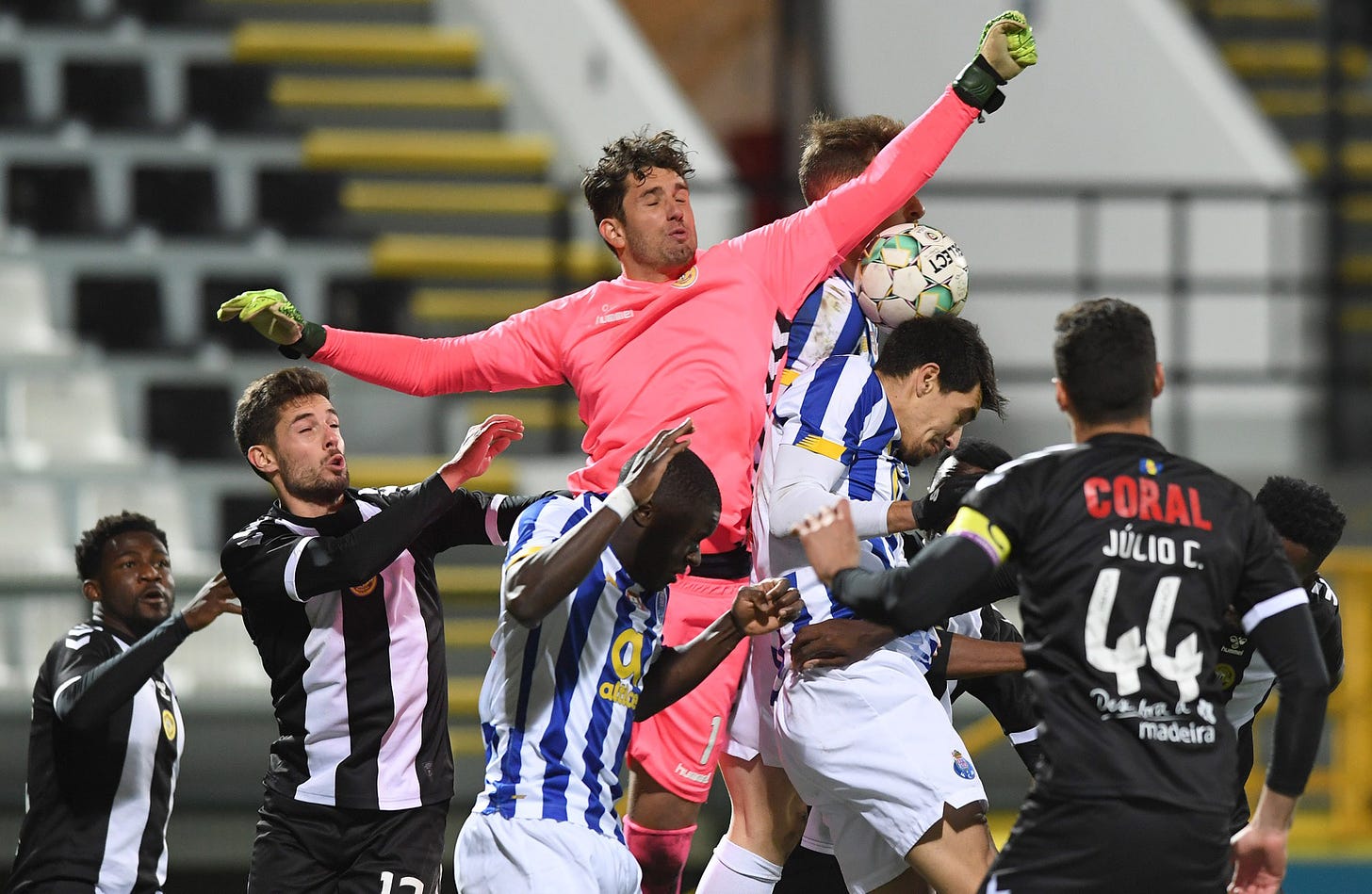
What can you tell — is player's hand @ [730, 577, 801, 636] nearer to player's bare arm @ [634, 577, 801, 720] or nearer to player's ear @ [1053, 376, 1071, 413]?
player's bare arm @ [634, 577, 801, 720]

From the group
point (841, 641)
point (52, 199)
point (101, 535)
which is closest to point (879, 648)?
point (841, 641)

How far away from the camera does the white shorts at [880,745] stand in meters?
3.94

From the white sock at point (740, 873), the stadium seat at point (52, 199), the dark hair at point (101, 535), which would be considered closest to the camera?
the white sock at point (740, 873)

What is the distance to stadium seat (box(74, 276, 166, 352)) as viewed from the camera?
9422 mm

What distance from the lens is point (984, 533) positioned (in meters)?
3.33

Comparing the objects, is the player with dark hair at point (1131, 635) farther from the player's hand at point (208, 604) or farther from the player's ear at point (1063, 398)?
the player's hand at point (208, 604)

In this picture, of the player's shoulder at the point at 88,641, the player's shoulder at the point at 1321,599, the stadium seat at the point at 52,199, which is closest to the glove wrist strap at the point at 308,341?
the player's shoulder at the point at 88,641

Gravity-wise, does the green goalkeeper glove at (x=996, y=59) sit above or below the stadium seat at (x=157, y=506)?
above

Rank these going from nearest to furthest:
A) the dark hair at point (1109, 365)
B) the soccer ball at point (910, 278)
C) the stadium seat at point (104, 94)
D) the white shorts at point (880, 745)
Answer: the dark hair at point (1109, 365) < the white shorts at point (880, 745) < the soccer ball at point (910, 278) < the stadium seat at point (104, 94)

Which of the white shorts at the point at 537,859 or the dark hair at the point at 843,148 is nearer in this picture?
the white shorts at the point at 537,859

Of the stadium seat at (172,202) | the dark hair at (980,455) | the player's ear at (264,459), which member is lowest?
the dark hair at (980,455)

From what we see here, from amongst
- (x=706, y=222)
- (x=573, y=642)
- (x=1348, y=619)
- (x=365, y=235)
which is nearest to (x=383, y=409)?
(x=365, y=235)

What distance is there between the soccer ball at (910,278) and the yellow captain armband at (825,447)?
399mm

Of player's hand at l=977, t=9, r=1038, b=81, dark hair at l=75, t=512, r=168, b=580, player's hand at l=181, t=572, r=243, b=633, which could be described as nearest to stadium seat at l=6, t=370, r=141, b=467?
dark hair at l=75, t=512, r=168, b=580
